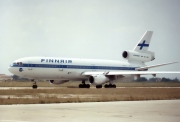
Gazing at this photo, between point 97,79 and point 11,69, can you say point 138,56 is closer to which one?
point 97,79

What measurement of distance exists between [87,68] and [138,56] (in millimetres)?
10240

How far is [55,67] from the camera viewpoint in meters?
50.5

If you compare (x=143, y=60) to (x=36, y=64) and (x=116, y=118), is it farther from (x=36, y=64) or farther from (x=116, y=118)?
(x=116, y=118)

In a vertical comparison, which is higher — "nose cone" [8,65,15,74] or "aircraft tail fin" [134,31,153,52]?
"aircraft tail fin" [134,31,153,52]

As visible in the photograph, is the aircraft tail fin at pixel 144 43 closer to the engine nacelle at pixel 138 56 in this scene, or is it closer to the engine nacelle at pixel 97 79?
the engine nacelle at pixel 138 56

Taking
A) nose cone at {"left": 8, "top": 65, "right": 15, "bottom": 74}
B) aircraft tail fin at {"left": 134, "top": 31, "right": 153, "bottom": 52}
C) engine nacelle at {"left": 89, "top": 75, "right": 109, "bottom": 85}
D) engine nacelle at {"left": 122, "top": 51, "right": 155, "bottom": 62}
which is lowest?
engine nacelle at {"left": 89, "top": 75, "right": 109, "bottom": 85}

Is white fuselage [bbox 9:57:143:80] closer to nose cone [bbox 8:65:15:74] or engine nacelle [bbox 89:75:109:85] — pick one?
nose cone [bbox 8:65:15:74]

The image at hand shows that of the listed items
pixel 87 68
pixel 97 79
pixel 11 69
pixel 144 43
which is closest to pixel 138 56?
pixel 144 43

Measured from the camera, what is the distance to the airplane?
49.1 metres

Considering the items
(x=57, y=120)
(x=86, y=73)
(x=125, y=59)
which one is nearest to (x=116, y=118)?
(x=57, y=120)

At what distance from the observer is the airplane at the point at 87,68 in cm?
4909

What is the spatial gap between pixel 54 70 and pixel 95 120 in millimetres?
37327

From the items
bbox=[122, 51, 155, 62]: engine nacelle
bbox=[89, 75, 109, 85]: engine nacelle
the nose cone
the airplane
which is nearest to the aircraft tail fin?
the airplane

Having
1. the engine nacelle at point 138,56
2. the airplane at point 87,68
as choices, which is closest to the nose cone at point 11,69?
the airplane at point 87,68
